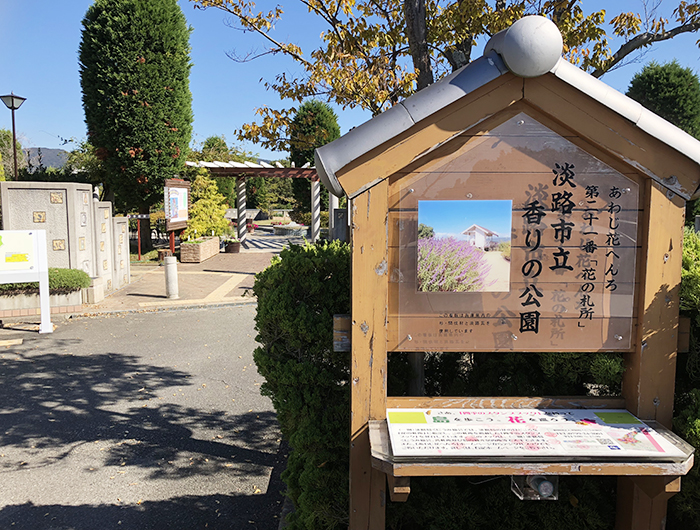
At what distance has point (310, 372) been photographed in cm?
322

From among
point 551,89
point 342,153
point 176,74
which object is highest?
point 176,74

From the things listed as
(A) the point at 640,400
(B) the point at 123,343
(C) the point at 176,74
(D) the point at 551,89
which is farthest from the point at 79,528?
(C) the point at 176,74

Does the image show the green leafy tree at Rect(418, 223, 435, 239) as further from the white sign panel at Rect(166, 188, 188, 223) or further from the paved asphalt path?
the white sign panel at Rect(166, 188, 188, 223)

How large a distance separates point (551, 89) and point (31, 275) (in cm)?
904

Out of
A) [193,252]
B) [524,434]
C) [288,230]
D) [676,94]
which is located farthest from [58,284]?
[288,230]

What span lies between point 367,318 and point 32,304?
31.9 feet

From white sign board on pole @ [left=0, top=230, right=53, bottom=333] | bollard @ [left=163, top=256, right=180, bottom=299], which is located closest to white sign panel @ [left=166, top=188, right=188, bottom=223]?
bollard @ [left=163, top=256, right=180, bottom=299]

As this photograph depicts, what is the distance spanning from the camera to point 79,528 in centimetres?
362

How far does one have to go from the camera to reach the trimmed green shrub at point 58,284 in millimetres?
9891

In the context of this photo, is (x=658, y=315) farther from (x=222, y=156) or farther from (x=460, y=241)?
(x=222, y=156)

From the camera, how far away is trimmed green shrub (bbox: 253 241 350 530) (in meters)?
3.12

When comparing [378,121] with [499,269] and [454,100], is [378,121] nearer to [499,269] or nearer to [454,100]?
[454,100]

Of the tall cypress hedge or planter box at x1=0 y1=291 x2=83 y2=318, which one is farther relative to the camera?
planter box at x1=0 y1=291 x2=83 y2=318

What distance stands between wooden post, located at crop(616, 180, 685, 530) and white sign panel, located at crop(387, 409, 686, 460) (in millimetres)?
168
